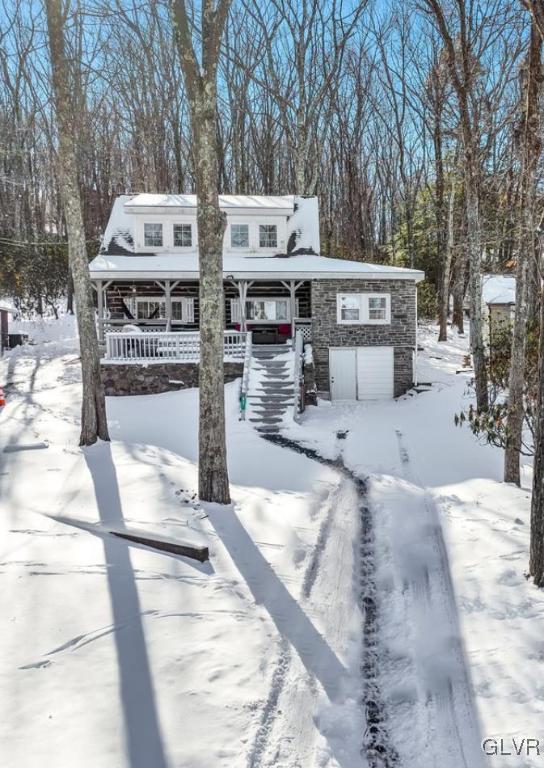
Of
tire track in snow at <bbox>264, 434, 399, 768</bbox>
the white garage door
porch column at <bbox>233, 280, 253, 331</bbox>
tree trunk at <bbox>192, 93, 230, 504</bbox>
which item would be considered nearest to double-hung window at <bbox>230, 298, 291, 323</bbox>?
porch column at <bbox>233, 280, 253, 331</bbox>

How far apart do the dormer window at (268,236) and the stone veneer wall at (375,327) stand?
360cm

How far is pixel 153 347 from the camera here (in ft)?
55.3

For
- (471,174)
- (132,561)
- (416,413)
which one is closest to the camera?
(132,561)

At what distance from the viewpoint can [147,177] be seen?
104 ft

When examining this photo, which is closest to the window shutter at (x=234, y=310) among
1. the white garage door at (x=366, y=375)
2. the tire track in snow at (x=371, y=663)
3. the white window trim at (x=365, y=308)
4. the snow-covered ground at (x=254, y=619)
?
the white window trim at (x=365, y=308)

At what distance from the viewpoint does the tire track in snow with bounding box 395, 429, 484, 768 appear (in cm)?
346

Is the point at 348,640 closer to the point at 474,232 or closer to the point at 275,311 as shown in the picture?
the point at 474,232

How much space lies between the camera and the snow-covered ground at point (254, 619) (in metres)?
3.38

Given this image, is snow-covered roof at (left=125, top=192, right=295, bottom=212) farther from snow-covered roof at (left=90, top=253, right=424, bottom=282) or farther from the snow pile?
the snow pile

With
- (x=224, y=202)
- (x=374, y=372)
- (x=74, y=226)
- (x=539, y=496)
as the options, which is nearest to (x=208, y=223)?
(x=74, y=226)

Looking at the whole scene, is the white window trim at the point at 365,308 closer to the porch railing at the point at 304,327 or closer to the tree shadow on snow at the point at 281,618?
Result: the porch railing at the point at 304,327

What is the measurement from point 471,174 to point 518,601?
1038 centimetres

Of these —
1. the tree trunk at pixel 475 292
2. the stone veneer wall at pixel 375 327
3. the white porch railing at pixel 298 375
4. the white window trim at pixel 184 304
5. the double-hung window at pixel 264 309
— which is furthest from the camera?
the double-hung window at pixel 264 309

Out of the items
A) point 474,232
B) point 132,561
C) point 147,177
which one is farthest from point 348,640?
point 147,177
